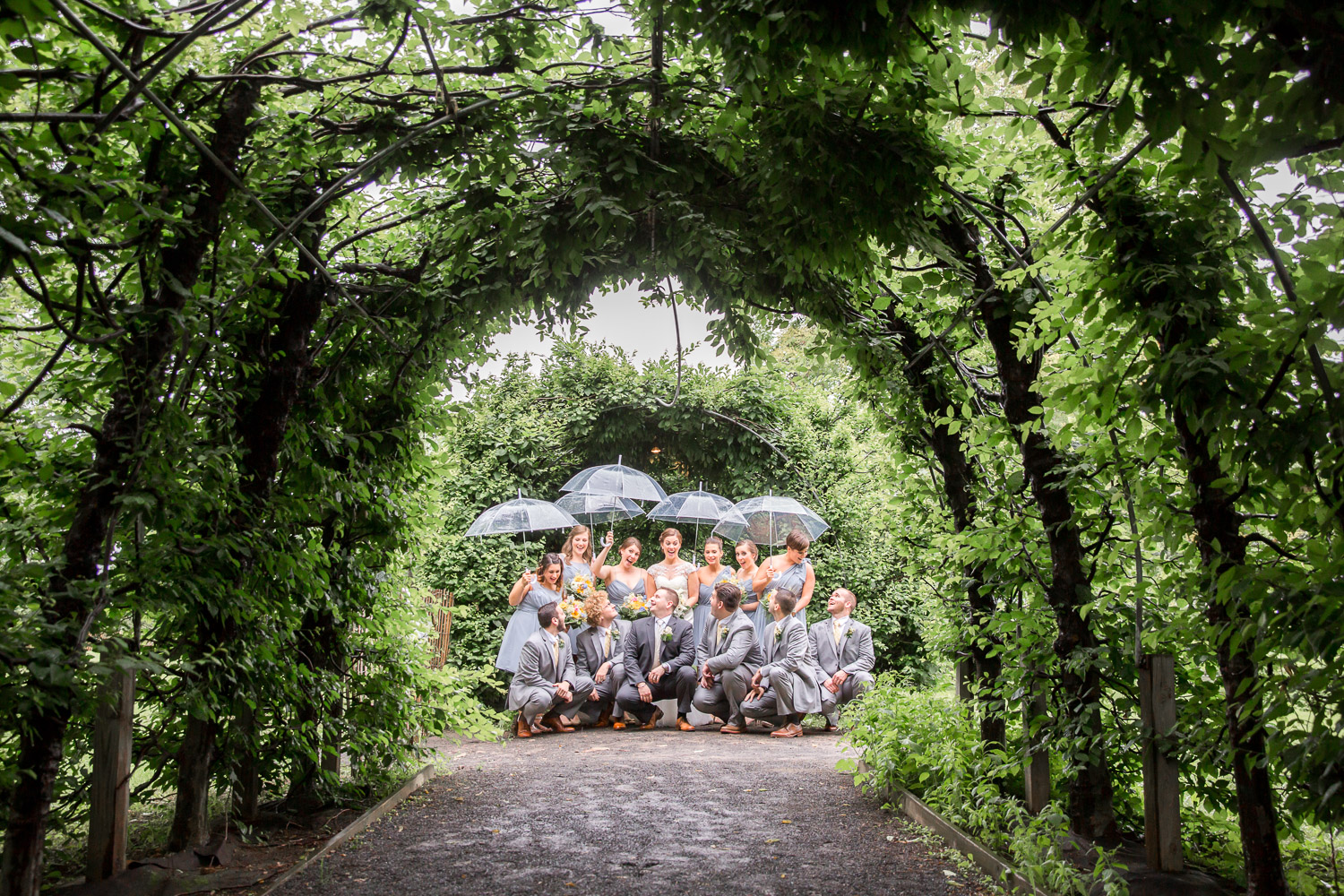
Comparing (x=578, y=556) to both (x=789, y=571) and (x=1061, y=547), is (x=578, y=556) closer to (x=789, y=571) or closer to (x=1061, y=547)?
(x=789, y=571)

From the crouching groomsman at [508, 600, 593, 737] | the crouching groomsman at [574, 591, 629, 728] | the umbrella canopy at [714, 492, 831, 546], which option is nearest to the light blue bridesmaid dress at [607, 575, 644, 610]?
the crouching groomsman at [574, 591, 629, 728]

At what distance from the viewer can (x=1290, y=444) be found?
2.61 meters

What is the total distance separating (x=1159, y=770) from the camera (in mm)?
3818

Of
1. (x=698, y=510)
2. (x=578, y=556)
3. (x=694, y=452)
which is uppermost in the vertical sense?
(x=694, y=452)

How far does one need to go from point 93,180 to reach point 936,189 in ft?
10.7

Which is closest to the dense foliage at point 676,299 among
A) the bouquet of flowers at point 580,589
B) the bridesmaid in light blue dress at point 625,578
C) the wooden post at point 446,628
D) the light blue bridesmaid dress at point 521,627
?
the light blue bridesmaid dress at point 521,627

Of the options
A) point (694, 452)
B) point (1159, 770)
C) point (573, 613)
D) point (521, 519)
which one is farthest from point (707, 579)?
point (1159, 770)

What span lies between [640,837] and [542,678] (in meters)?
4.72

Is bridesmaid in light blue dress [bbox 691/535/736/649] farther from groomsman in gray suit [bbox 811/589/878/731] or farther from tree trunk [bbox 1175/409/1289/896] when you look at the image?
tree trunk [bbox 1175/409/1289/896]

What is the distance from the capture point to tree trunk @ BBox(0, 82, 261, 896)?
310 centimetres

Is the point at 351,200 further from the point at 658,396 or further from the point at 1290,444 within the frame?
the point at 658,396

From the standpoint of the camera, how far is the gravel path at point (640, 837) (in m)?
4.50

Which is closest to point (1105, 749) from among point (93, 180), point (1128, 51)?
point (1128, 51)

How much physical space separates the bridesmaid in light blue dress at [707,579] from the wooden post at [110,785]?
24.6 ft
